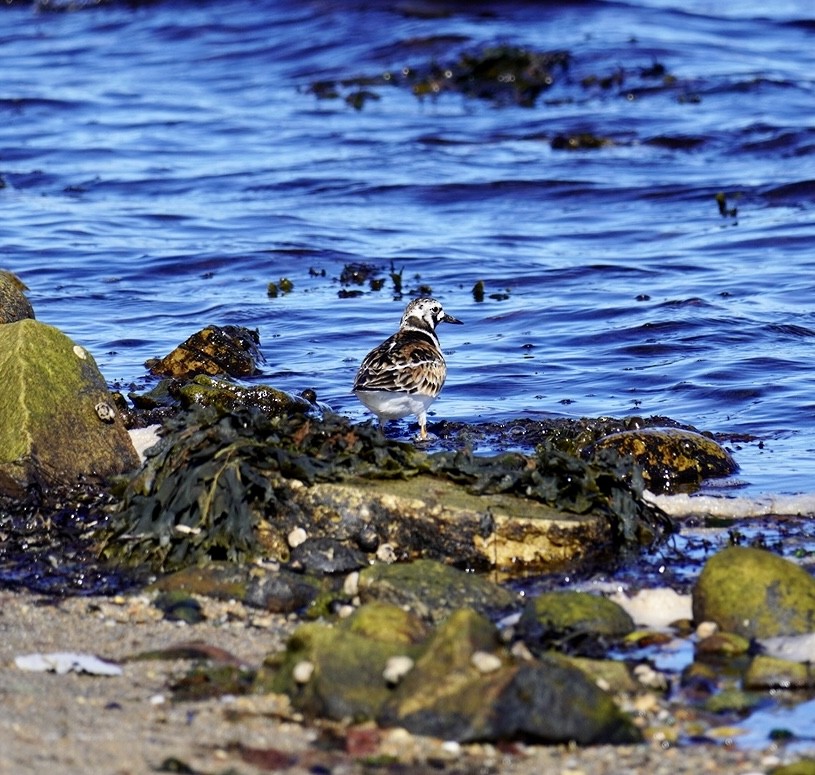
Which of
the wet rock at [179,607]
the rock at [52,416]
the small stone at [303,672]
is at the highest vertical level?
the rock at [52,416]

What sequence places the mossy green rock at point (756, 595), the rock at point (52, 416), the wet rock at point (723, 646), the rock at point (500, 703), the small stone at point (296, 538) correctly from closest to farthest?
the rock at point (500, 703)
the wet rock at point (723, 646)
the mossy green rock at point (756, 595)
the small stone at point (296, 538)
the rock at point (52, 416)

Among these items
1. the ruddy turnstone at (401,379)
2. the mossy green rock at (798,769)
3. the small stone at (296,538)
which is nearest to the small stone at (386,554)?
the small stone at (296,538)

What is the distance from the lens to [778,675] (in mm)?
5227

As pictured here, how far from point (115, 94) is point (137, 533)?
18.0 meters

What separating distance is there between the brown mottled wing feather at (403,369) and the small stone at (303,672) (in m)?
3.77

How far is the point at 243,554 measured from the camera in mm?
6363

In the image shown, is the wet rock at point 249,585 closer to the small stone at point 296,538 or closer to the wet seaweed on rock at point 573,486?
the small stone at point 296,538

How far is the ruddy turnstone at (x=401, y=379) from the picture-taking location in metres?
8.64

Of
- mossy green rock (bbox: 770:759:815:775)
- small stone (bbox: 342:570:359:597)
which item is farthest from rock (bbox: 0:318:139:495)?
mossy green rock (bbox: 770:759:815:775)

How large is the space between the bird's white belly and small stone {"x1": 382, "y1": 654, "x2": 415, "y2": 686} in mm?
3838

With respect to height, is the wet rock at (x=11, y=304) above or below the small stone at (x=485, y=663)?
above

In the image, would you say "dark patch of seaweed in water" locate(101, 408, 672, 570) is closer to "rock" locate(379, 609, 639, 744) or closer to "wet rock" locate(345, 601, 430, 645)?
"wet rock" locate(345, 601, 430, 645)

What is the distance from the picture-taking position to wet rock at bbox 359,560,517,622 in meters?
5.79

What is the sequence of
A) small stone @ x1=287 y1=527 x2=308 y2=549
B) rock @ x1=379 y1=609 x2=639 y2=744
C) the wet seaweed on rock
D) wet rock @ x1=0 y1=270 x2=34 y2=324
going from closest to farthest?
rock @ x1=379 y1=609 x2=639 y2=744 → small stone @ x1=287 y1=527 x2=308 y2=549 → the wet seaweed on rock → wet rock @ x1=0 y1=270 x2=34 y2=324
